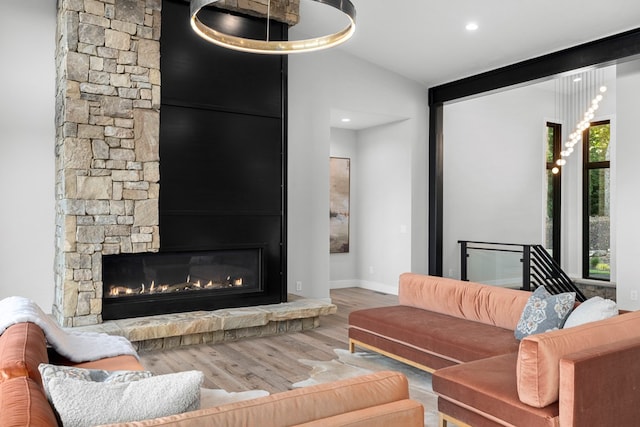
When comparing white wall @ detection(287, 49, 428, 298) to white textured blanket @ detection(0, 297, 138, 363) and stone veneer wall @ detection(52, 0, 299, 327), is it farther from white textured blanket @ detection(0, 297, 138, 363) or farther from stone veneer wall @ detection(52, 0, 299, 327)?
white textured blanket @ detection(0, 297, 138, 363)

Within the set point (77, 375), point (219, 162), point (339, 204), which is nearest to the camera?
point (77, 375)

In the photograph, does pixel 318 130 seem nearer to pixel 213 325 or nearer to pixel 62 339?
pixel 213 325

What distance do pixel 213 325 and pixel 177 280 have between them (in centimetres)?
68

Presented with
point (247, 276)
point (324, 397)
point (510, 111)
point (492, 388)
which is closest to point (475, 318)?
point (492, 388)

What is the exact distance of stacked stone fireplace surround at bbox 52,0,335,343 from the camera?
4.66 meters

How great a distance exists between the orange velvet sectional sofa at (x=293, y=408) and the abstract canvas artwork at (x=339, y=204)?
6639 mm

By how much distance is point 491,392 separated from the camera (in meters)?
2.68

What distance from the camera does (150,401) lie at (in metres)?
1.61

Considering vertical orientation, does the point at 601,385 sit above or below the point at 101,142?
below

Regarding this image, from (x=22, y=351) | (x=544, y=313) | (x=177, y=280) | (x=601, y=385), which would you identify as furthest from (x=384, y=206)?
(x=22, y=351)

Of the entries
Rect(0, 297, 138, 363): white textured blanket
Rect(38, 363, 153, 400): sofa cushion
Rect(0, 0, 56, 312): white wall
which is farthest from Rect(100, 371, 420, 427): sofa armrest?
Rect(0, 0, 56, 312): white wall

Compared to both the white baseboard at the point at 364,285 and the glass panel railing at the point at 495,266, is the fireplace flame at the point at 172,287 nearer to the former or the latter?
the white baseboard at the point at 364,285

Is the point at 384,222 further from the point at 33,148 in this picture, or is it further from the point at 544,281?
the point at 33,148

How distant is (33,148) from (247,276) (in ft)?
8.20
